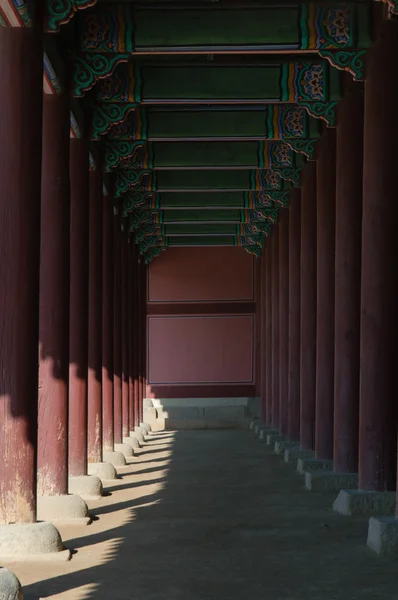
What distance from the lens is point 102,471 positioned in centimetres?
1355

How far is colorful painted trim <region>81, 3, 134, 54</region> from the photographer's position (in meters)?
10.1

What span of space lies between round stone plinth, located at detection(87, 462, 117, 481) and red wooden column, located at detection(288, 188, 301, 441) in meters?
5.10

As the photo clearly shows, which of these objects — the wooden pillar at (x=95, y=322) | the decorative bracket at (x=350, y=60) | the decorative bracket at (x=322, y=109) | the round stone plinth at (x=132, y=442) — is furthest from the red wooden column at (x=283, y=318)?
the decorative bracket at (x=350, y=60)

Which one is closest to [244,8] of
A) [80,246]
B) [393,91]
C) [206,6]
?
[206,6]

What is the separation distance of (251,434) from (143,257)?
234 inches

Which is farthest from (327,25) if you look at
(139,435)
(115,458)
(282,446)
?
(139,435)

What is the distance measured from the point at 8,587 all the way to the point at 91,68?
620 cm

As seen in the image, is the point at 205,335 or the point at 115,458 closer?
the point at 115,458

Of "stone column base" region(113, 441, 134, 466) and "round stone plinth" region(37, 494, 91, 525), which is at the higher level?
"round stone plinth" region(37, 494, 91, 525)

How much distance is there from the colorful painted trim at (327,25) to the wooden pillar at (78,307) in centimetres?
329

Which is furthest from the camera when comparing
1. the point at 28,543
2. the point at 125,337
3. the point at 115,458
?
the point at 125,337

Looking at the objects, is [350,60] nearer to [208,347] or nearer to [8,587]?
[8,587]

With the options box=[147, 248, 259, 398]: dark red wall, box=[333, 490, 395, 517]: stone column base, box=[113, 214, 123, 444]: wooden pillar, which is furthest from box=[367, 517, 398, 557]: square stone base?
box=[147, 248, 259, 398]: dark red wall

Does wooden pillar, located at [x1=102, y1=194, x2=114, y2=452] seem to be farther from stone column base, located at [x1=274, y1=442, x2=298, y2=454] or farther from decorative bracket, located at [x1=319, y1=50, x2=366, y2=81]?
decorative bracket, located at [x1=319, y1=50, x2=366, y2=81]
